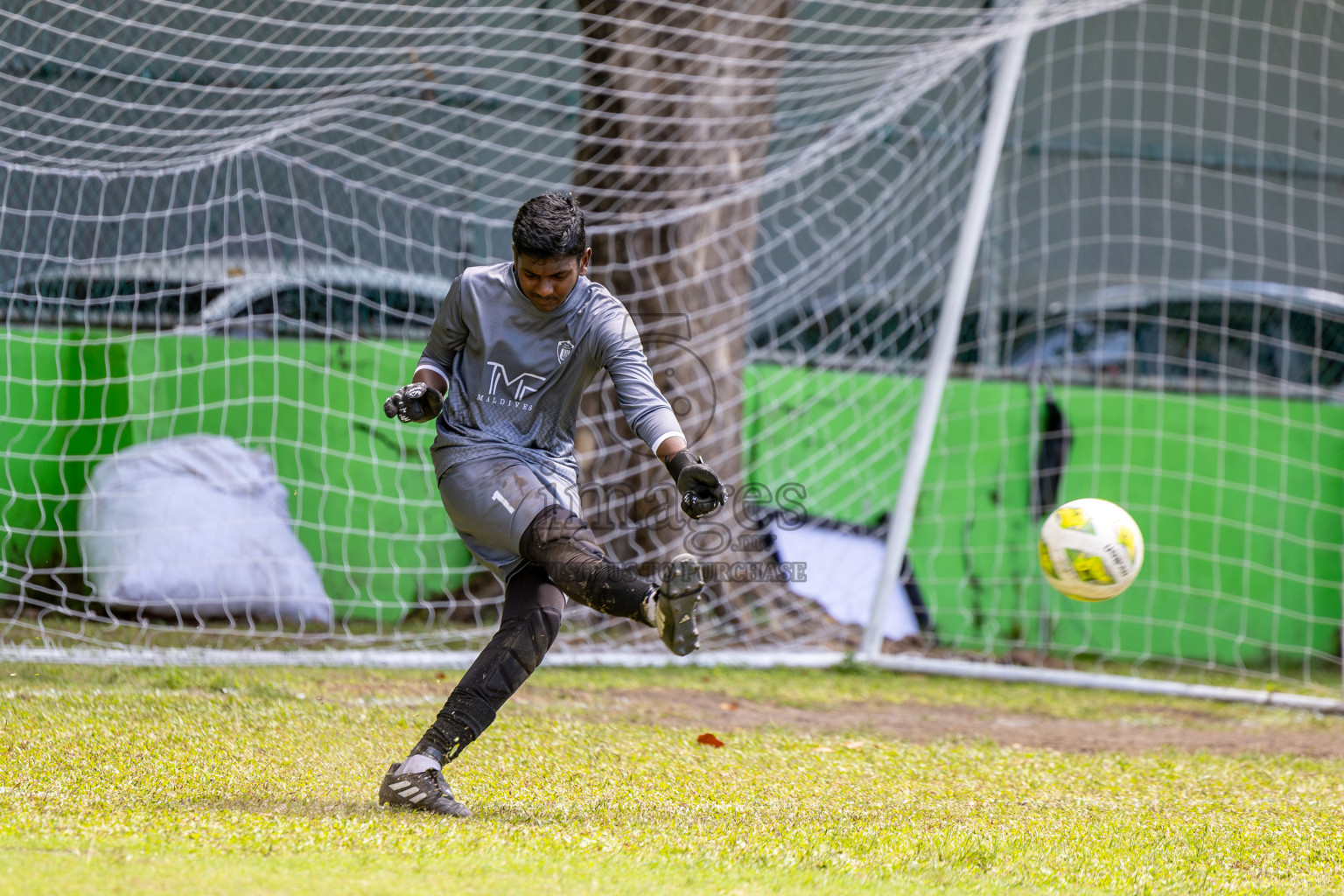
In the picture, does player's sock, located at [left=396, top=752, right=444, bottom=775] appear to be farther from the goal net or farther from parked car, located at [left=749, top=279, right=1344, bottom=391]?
parked car, located at [left=749, top=279, right=1344, bottom=391]

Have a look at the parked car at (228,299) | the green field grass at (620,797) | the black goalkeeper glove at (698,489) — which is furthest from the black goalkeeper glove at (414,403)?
the parked car at (228,299)

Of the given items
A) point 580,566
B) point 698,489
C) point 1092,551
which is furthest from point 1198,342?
point 580,566

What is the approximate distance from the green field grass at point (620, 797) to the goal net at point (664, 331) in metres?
1.58

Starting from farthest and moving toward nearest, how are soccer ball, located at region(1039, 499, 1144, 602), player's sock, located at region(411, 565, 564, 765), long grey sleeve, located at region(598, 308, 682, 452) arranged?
1. soccer ball, located at region(1039, 499, 1144, 602)
2. long grey sleeve, located at region(598, 308, 682, 452)
3. player's sock, located at region(411, 565, 564, 765)

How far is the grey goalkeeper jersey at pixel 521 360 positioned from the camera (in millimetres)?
3689

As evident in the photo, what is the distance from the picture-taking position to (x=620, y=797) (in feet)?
12.2

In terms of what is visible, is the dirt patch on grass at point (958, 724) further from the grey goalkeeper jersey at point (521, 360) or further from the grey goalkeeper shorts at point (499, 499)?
the grey goalkeeper jersey at point (521, 360)

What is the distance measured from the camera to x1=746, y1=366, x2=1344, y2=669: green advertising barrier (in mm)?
8211

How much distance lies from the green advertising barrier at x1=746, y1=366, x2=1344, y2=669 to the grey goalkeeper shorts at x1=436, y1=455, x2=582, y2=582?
4.50 meters

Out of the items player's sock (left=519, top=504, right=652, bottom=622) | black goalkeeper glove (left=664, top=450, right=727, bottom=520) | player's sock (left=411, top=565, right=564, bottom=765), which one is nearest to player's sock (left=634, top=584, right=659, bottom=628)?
player's sock (left=519, top=504, right=652, bottom=622)

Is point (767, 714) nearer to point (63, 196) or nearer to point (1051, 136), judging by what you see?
point (63, 196)

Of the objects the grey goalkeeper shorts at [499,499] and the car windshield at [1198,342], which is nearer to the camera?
the grey goalkeeper shorts at [499,499]

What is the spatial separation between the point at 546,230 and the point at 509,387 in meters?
0.49

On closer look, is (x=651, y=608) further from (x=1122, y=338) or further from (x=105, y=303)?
(x=1122, y=338)
